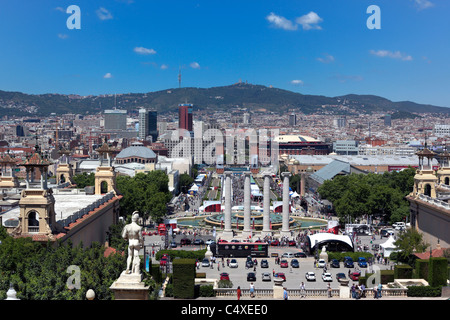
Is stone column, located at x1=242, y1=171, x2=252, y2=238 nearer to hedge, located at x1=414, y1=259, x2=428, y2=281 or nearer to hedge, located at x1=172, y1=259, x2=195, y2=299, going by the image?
hedge, located at x1=414, y1=259, x2=428, y2=281

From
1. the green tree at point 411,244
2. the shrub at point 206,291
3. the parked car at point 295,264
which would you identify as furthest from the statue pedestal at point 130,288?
the green tree at point 411,244

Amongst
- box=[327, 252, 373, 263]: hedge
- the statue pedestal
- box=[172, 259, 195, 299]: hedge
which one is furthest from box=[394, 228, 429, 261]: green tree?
the statue pedestal

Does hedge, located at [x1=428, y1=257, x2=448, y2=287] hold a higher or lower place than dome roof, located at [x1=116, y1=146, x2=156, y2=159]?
lower

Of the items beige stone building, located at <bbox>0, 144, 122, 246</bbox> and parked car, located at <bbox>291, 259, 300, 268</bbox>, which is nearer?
beige stone building, located at <bbox>0, 144, 122, 246</bbox>

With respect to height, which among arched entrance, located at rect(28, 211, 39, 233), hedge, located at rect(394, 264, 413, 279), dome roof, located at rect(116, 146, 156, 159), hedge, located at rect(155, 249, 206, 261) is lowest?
hedge, located at rect(155, 249, 206, 261)

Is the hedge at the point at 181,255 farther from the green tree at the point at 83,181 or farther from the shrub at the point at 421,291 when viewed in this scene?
the green tree at the point at 83,181
